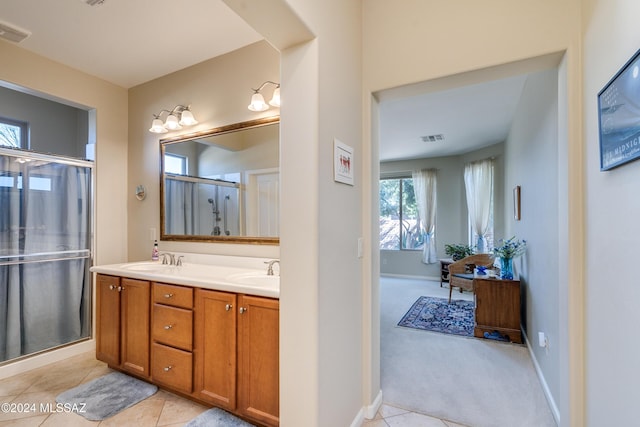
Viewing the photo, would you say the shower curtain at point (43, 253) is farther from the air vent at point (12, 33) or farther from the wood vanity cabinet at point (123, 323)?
the air vent at point (12, 33)

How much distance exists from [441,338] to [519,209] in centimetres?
165


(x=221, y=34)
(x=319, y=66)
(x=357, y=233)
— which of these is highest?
(x=221, y=34)

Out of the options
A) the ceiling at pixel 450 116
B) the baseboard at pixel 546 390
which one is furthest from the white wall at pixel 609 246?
the ceiling at pixel 450 116

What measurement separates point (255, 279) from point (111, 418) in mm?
1227

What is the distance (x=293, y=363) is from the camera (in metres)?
1.46

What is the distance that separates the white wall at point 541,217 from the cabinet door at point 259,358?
154 cm

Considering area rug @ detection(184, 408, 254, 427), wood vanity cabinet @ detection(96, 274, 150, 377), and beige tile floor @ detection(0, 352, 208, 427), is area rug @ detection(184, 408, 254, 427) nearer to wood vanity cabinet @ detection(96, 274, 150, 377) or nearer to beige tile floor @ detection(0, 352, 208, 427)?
beige tile floor @ detection(0, 352, 208, 427)

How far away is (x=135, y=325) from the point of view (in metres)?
2.25

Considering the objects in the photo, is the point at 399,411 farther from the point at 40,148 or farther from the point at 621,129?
the point at 40,148

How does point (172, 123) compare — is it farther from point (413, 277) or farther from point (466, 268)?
point (413, 277)

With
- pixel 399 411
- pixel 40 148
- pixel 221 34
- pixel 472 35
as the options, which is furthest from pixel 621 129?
pixel 40 148

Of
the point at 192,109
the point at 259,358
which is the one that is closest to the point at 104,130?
the point at 192,109

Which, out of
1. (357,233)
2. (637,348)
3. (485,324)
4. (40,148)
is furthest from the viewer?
(40,148)

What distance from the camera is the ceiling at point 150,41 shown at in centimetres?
203
